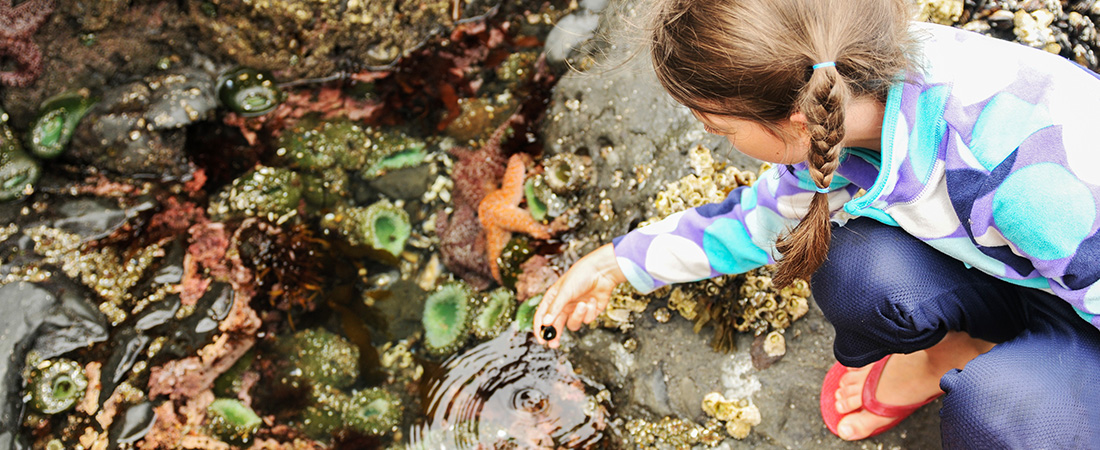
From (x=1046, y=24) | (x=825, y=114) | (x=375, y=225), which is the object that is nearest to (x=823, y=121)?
(x=825, y=114)

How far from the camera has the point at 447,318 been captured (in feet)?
9.85

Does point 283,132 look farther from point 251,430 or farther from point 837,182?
point 837,182

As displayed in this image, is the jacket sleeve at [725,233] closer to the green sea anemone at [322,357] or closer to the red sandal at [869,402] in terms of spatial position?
the red sandal at [869,402]

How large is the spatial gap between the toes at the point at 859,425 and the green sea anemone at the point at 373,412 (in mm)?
1688

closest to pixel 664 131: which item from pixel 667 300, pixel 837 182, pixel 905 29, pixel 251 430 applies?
pixel 667 300

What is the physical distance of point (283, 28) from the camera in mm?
3383

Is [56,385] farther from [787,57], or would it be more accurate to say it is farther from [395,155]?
[787,57]

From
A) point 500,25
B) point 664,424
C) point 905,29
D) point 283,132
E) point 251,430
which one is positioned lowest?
point 251,430

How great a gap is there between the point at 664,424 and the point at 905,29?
5.18 ft

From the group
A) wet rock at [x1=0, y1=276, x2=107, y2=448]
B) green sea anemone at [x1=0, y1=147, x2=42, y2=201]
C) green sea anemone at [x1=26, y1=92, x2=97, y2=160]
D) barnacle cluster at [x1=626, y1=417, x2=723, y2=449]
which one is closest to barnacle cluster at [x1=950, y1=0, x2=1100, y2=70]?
barnacle cluster at [x1=626, y1=417, x2=723, y2=449]

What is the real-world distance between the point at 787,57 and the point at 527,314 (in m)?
1.76

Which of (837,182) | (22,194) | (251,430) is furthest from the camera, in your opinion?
(22,194)

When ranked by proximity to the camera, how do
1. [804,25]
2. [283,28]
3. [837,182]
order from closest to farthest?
[804,25] < [837,182] < [283,28]

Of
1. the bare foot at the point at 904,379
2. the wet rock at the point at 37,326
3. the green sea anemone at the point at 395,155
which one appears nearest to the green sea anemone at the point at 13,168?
the wet rock at the point at 37,326
